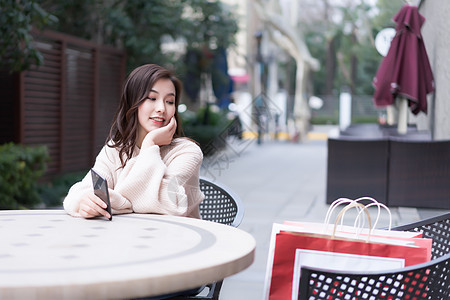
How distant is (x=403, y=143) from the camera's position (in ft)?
20.6

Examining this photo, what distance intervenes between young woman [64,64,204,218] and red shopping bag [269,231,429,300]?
0.61 meters

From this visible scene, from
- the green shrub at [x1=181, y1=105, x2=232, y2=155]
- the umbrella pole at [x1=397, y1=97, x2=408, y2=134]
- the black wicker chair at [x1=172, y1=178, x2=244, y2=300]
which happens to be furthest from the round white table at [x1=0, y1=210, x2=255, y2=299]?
the green shrub at [x1=181, y1=105, x2=232, y2=155]

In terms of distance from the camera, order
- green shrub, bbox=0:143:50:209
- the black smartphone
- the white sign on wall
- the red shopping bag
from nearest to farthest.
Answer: the red shopping bag < the black smartphone < green shrub, bbox=0:143:50:209 < the white sign on wall

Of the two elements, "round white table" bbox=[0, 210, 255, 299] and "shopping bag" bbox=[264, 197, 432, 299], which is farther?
"shopping bag" bbox=[264, 197, 432, 299]

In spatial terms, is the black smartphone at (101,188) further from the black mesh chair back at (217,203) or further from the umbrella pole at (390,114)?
the umbrella pole at (390,114)

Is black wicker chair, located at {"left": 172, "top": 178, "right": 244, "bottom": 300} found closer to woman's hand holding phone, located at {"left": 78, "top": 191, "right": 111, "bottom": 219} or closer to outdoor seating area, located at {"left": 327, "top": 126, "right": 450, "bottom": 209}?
woman's hand holding phone, located at {"left": 78, "top": 191, "right": 111, "bottom": 219}

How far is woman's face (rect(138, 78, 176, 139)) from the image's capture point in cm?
253

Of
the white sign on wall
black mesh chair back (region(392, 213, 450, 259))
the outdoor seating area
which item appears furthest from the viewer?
Result: the white sign on wall

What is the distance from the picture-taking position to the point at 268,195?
8.27 meters

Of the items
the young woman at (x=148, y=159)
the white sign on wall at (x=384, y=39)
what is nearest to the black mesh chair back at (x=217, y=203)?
the young woman at (x=148, y=159)

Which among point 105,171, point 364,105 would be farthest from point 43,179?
point 364,105

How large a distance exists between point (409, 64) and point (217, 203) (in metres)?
4.50

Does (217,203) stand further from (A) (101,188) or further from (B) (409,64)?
(B) (409,64)

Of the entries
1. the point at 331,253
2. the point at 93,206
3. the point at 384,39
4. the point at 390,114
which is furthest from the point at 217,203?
the point at 390,114
